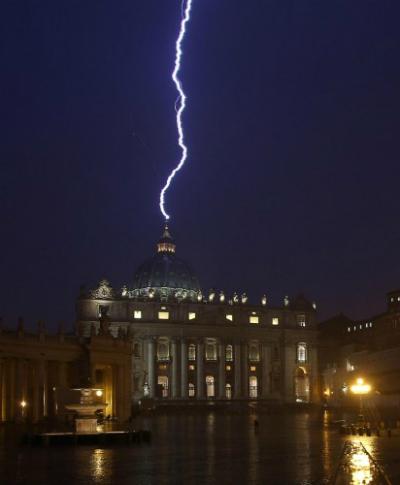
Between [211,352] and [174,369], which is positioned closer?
[174,369]

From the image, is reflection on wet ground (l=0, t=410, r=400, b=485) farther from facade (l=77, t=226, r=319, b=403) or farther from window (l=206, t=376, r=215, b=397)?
window (l=206, t=376, r=215, b=397)

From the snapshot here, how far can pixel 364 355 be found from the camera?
8675 centimetres

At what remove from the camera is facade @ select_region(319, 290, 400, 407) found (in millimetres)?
63062

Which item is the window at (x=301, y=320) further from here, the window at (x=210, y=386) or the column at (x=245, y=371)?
the window at (x=210, y=386)

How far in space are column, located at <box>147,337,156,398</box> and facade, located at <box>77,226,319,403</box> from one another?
2 cm

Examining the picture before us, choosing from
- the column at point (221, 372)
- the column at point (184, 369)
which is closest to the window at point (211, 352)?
the column at point (221, 372)

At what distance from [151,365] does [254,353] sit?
73.8ft

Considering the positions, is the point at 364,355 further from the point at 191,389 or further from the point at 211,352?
the point at 211,352

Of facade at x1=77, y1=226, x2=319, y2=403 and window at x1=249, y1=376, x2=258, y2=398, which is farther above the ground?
facade at x1=77, y1=226, x2=319, y2=403

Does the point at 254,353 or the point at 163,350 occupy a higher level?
the point at 163,350

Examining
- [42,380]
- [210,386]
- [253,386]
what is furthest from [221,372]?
[42,380]

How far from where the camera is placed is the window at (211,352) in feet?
502

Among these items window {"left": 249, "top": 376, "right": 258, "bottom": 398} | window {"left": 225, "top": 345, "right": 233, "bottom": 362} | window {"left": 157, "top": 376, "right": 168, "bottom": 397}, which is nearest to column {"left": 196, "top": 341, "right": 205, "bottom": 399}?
window {"left": 225, "top": 345, "right": 233, "bottom": 362}

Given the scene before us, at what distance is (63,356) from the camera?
201 feet
